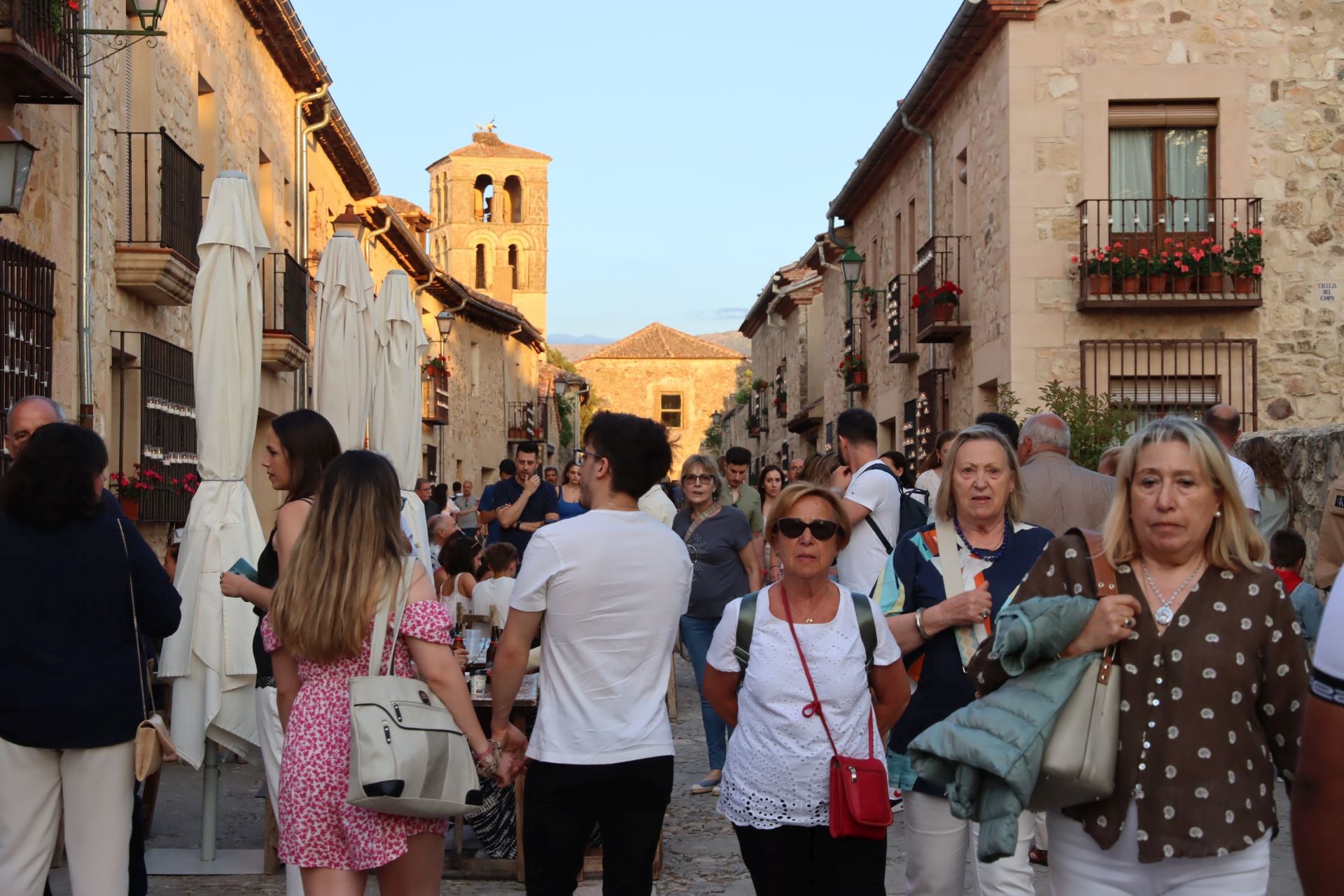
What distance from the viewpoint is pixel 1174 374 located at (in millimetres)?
15320

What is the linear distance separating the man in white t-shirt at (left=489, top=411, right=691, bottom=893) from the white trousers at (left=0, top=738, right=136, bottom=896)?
129 centimetres

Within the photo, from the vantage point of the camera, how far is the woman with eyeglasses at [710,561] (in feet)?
28.6

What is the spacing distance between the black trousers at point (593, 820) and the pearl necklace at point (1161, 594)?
1577 millimetres

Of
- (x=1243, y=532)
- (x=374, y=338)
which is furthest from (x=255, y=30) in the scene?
(x=1243, y=532)

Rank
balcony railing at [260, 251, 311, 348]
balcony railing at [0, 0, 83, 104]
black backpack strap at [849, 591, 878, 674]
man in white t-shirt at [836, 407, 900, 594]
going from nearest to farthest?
black backpack strap at [849, 591, 878, 674] → man in white t-shirt at [836, 407, 900, 594] → balcony railing at [0, 0, 83, 104] → balcony railing at [260, 251, 311, 348]

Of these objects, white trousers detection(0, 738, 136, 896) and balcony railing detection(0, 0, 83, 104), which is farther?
balcony railing detection(0, 0, 83, 104)

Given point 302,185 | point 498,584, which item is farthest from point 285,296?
point 498,584

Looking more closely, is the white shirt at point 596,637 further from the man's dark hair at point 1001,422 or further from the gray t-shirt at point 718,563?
the gray t-shirt at point 718,563

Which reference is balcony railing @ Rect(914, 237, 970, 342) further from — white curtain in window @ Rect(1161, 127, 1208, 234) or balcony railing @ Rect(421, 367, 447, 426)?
balcony railing @ Rect(421, 367, 447, 426)

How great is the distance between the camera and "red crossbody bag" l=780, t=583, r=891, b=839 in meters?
4.11

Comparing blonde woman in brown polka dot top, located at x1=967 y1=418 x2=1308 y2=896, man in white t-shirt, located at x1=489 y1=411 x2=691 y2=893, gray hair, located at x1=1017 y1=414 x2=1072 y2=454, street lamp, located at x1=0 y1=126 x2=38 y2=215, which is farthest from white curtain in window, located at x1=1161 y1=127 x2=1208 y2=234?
blonde woman in brown polka dot top, located at x1=967 y1=418 x2=1308 y2=896

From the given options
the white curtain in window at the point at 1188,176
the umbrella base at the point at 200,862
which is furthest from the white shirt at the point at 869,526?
the white curtain in window at the point at 1188,176

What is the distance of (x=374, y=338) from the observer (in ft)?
36.5

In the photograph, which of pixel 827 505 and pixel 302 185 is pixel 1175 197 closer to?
pixel 302 185
